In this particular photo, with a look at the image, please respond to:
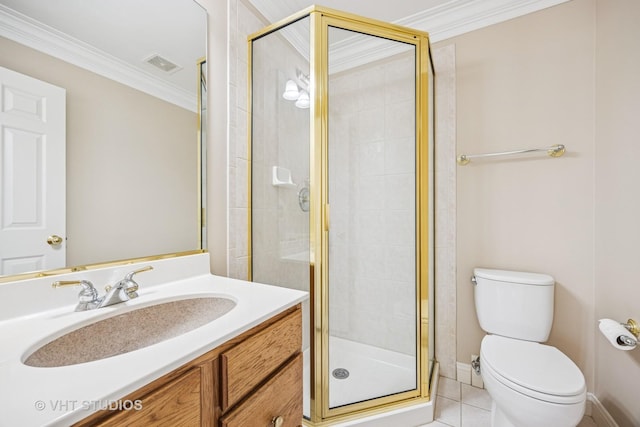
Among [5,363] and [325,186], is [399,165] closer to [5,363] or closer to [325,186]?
[325,186]

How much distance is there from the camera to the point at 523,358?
1271 millimetres

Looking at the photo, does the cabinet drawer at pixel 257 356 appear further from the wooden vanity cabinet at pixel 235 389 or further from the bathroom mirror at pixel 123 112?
the bathroom mirror at pixel 123 112

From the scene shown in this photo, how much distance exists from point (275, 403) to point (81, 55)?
1260 mm

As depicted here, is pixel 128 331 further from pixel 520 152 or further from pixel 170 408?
pixel 520 152

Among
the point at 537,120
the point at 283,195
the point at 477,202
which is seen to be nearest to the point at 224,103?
the point at 283,195

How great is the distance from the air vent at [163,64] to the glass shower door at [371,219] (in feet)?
2.29

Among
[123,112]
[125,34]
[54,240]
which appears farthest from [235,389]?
[125,34]

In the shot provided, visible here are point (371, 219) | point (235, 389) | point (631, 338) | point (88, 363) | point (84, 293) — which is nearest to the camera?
point (88, 363)

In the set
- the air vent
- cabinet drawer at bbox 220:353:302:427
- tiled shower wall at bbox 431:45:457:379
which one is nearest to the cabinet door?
cabinet drawer at bbox 220:353:302:427

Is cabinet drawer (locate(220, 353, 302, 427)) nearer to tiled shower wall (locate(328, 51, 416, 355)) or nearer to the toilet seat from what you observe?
tiled shower wall (locate(328, 51, 416, 355))

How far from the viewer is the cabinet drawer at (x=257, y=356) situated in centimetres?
65

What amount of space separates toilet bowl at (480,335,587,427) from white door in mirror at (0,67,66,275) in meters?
1.70

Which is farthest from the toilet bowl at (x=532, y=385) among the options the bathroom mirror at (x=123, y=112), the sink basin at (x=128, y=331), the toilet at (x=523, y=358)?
the bathroom mirror at (x=123, y=112)

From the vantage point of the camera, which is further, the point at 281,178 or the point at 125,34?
the point at 281,178
